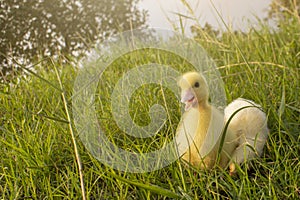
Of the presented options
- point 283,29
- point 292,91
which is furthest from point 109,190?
point 283,29

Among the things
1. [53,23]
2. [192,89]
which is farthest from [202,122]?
[53,23]

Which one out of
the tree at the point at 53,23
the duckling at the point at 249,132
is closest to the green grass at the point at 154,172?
the duckling at the point at 249,132

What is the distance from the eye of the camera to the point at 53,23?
5.99 metres

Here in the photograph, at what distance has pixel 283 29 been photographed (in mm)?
3369

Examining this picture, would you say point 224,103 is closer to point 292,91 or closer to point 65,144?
point 292,91

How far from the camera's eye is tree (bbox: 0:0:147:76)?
5199 mm

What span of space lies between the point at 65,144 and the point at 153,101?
46 cm

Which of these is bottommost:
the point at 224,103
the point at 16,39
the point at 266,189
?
the point at 266,189

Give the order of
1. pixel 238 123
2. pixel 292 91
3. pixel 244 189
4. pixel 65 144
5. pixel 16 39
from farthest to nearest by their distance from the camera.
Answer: pixel 16 39 → pixel 292 91 → pixel 65 144 → pixel 238 123 → pixel 244 189

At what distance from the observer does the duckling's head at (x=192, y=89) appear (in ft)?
4.09

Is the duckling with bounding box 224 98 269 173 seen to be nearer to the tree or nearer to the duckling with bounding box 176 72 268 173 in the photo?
the duckling with bounding box 176 72 268 173

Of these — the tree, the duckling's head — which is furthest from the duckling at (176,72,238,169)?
the tree

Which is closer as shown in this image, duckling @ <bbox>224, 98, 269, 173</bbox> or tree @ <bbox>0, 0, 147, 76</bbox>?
duckling @ <bbox>224, 98, 269, 173</bbox>

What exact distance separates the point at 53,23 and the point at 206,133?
201 inches
